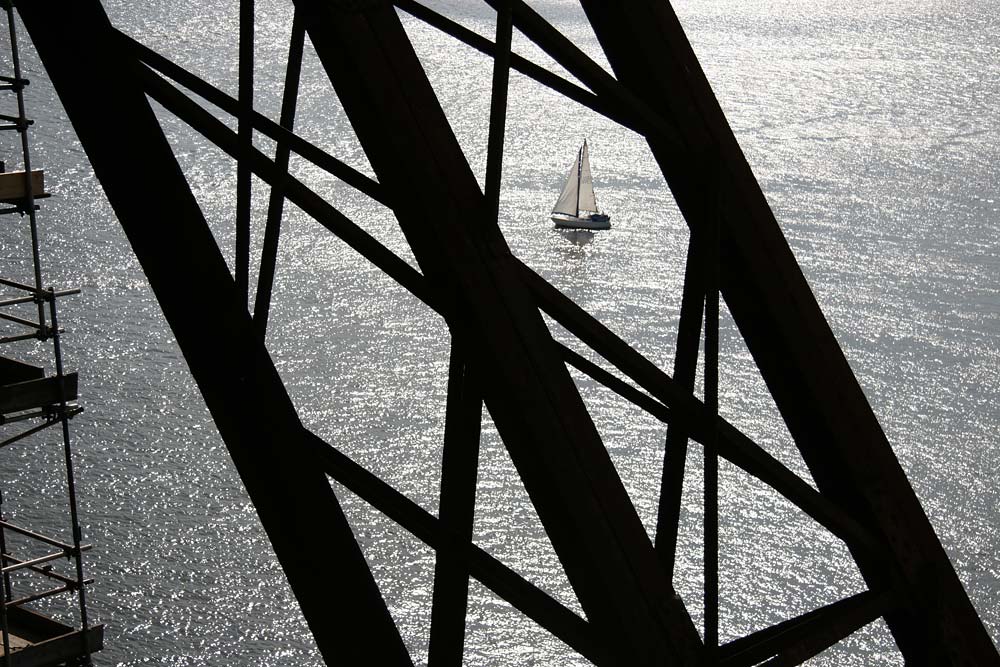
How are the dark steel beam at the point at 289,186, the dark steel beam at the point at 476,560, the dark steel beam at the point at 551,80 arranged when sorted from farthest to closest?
the dark steel beam at the point at 551,80 → the dark steel beam at the point at 289,186 → the dark steel beam at the point at 476,560

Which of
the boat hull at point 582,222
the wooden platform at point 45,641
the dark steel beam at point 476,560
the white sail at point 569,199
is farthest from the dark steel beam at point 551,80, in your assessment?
the white sail at point 569,199

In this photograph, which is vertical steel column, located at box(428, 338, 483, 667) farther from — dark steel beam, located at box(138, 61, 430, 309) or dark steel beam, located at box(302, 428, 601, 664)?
dark steel beam, located at box(138, 61, 430, 309)

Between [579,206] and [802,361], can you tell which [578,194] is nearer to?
[579,206]

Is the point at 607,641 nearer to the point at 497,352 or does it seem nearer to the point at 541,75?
the point at 497,352

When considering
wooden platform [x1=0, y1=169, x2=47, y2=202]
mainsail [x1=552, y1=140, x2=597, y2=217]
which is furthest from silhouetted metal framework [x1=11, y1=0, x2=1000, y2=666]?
mainsail [x1=552, y1=140, x2=597, y2=217]

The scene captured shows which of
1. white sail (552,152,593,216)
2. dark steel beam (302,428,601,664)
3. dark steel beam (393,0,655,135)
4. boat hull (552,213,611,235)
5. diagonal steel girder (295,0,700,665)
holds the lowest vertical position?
boat hull (552,213,611,235)

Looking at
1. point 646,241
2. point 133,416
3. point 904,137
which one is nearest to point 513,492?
point 133,416

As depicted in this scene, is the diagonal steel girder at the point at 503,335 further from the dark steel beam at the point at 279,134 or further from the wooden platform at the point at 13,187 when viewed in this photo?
the wooden platform at the point at 13,187
